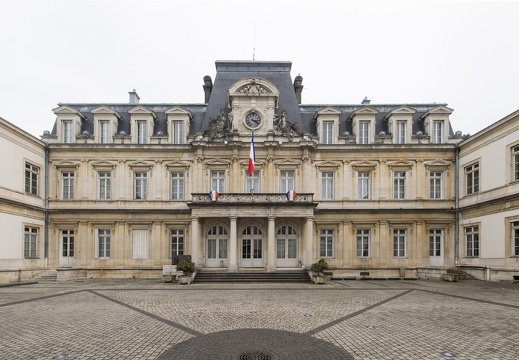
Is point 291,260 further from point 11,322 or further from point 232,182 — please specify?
point 11,322

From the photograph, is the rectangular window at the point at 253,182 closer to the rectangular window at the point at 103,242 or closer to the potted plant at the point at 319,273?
the potted plant at the point at 319,273

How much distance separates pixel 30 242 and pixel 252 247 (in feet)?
48.2

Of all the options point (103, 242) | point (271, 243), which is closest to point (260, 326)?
point (271, 243)

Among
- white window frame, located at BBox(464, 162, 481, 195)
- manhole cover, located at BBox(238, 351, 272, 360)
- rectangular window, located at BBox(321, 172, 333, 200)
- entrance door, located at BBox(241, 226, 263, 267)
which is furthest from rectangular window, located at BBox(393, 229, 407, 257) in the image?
manhole cover, located at BBox(238, 351, 272, 360)

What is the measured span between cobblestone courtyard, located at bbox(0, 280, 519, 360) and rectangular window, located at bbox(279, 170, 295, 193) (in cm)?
1118

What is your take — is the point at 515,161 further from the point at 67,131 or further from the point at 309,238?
the point at 67,131

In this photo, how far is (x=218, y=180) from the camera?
989 inches

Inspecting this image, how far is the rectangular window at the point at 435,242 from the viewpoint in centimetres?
2508

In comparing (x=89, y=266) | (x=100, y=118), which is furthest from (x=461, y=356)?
(x=100, y=118)

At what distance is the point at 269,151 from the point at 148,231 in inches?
405

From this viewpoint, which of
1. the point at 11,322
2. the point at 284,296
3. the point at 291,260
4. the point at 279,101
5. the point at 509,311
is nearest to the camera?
the point at 11,322

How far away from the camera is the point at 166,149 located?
82.4 ft

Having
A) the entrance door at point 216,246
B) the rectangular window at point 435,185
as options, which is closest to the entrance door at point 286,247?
the entrance door at point 216,246

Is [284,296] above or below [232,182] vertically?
below
